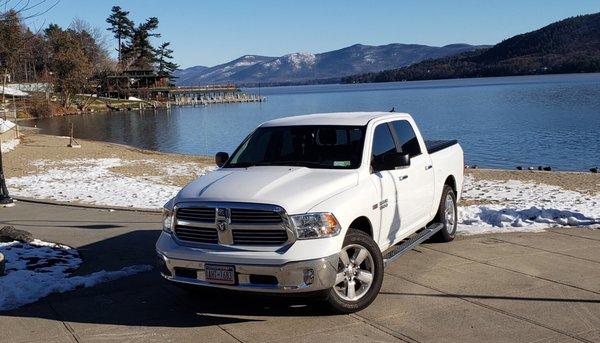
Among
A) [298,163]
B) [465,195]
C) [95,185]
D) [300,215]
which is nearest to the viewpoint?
[300,215]

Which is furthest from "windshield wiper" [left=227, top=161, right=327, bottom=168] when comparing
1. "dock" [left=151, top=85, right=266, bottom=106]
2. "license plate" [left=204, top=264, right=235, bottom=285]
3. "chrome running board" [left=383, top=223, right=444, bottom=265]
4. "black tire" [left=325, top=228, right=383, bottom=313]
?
"dock" [left=151, top=85, right=266, bottom=106]

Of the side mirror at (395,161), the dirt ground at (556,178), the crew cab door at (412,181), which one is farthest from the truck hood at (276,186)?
the dirt ground at (556,178)

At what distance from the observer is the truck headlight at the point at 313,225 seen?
538cm

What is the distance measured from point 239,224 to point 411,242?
2.56m

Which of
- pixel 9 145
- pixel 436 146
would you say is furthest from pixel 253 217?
pixel 9 145

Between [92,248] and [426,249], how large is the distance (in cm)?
447

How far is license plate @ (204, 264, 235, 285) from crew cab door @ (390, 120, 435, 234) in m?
2.20

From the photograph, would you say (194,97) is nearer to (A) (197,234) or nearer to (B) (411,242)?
(B) (411,242)

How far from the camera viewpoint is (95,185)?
16.7 metres

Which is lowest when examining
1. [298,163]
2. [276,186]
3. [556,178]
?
[556,178]

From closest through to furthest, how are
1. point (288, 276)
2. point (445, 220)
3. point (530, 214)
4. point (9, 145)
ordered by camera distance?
point (288, 276)
point (445, 220)
point (530, 214)
point (9, 145)

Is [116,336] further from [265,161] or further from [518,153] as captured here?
[518,153]

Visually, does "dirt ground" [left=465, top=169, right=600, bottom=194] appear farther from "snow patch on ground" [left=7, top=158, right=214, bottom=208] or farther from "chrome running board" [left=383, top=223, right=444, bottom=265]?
"snow patch on ground" [left=7, top=158, right=214, bottom=208]

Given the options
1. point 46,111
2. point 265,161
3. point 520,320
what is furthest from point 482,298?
point 46,111
